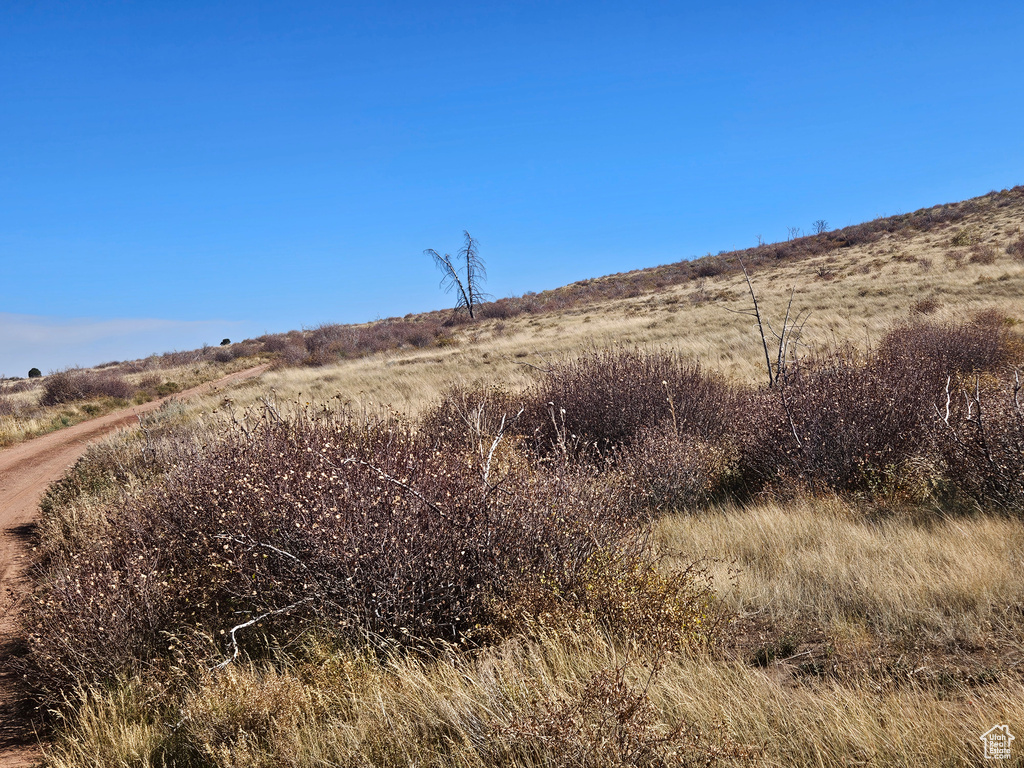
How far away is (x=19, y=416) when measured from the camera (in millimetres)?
18422

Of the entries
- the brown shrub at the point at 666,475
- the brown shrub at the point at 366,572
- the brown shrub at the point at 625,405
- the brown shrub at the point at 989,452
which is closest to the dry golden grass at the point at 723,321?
the brown shrub at the point at 625,405

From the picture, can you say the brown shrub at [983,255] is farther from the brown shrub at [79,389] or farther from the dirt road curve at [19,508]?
the brown shrub at [79,389]

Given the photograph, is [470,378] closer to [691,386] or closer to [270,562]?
[691,386]

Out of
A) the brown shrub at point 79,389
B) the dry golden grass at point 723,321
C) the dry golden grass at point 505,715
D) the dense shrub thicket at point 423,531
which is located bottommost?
the dry golden grass at point 505,715

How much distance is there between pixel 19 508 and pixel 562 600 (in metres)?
9.60

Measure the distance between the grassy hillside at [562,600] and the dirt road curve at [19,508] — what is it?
0.60 feet

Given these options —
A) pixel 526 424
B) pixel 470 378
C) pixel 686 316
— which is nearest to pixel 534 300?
pixel 686 316

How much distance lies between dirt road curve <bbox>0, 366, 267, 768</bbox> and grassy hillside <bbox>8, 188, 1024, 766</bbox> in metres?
0.18

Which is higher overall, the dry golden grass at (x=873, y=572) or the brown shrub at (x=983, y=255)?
the brown shrub at (x=983, y=255)

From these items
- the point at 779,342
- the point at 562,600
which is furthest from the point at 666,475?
the point at 779,342

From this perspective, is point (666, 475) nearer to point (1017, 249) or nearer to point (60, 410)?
point (60, 410)

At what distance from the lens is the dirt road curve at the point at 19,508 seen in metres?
3.88

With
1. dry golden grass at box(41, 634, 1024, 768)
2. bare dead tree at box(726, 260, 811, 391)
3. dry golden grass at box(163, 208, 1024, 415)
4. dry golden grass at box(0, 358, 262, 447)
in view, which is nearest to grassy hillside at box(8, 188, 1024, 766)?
dry golden grass at box(41, 634, 1024, 768)

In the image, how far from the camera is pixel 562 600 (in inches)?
143
